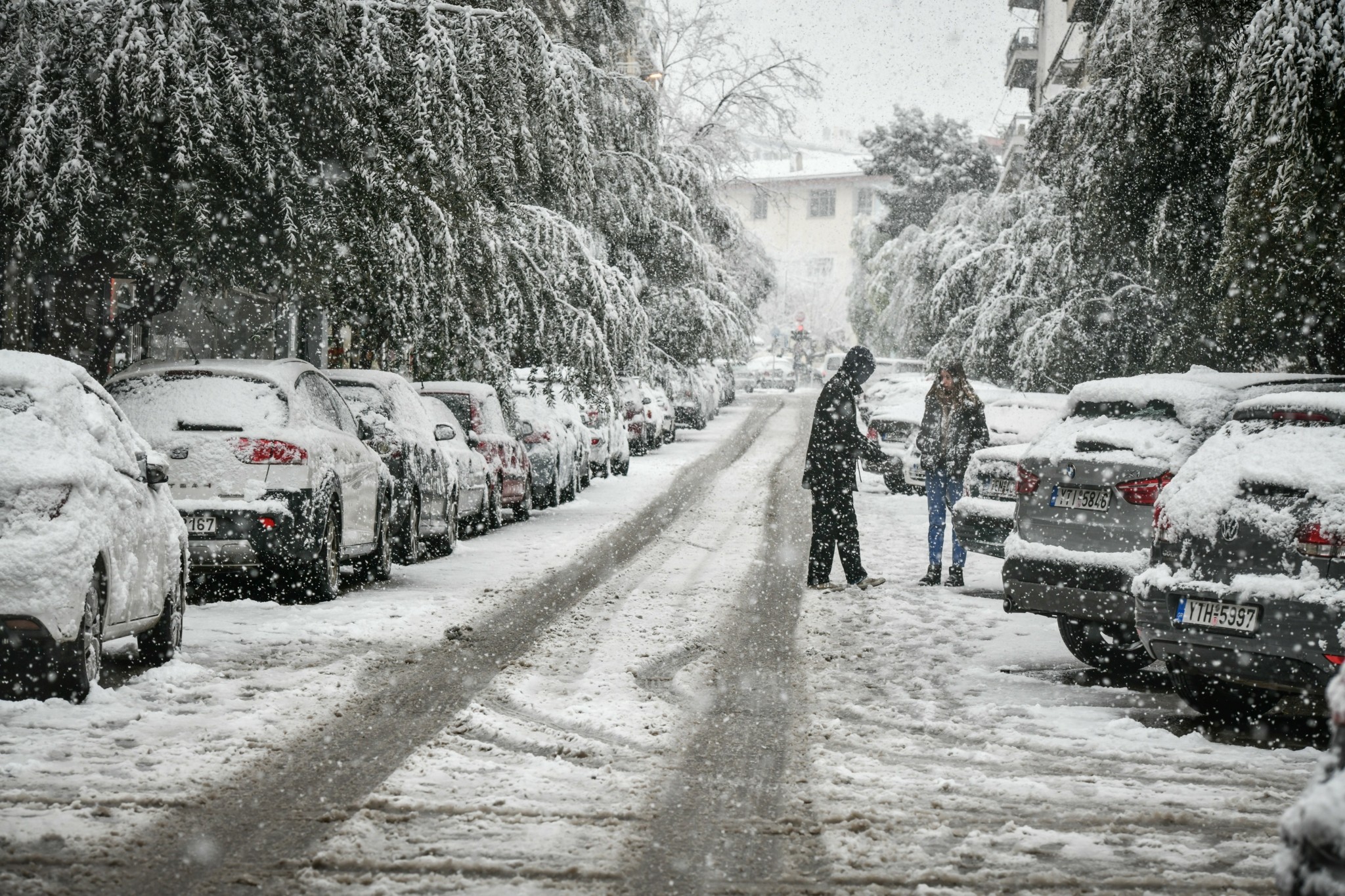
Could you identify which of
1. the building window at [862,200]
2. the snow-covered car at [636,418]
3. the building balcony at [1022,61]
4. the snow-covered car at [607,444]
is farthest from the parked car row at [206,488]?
the building window at [862,200]

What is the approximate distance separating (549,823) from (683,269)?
87.3 ft

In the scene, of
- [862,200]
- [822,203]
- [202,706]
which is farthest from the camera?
[822,203]

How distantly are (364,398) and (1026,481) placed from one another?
6.97 meters

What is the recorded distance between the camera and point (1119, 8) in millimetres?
16297

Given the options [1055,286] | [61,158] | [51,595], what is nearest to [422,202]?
[61,158]

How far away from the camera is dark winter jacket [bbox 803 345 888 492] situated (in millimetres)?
12922

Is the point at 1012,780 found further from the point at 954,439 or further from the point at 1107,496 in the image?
the point at 954,439

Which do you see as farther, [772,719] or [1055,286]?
[1055,286]

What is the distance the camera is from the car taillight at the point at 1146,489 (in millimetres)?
8812

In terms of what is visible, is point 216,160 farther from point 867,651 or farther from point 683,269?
point 683,269

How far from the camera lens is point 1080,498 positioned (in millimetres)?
9117

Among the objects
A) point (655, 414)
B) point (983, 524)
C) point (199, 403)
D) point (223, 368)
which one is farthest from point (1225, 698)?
point (655, 414)

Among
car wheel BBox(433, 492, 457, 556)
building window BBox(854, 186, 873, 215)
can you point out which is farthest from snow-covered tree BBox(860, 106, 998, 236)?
building window BBox(854, 186, 873, 215)

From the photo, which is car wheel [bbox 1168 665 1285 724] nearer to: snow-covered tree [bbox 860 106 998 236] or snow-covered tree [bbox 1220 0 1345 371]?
snow-covered tree [bbox 1220 0 1345 371]
